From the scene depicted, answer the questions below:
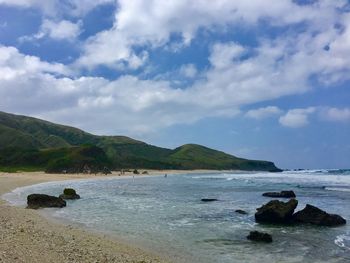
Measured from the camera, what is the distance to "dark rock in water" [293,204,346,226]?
34.2 metres

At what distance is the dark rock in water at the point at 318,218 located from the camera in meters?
34.2

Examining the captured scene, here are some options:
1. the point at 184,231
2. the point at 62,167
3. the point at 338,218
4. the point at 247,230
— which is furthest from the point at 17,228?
the point at 62,167

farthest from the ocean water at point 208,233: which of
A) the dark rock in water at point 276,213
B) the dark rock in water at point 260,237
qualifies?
the dark rock in water at point 276,213

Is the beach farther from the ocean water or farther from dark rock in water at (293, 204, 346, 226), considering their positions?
dark rock in water at (293, 204, 346, 226)

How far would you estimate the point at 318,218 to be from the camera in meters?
34.7

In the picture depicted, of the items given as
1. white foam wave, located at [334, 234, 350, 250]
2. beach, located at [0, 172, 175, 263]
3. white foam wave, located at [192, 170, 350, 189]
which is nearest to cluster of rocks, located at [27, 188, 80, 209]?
beach, located at [0, 172, 175, 263]

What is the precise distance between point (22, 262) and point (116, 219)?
1901 centimetres

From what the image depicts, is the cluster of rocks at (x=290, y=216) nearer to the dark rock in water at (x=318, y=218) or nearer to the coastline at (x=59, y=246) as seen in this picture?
the dark rock in water at (x=318, y=218)

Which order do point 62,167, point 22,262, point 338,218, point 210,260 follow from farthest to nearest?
point 62,167
point 338,218
point 210,260
point 22,262

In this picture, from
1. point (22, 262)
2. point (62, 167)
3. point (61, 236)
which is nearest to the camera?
point (22, 262)

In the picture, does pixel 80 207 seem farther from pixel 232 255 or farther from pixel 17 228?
pixel 232 255

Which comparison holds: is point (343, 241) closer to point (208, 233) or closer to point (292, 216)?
point (208, 233)

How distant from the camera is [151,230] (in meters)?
30.1

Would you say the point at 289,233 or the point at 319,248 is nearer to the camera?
the point at 319,248
